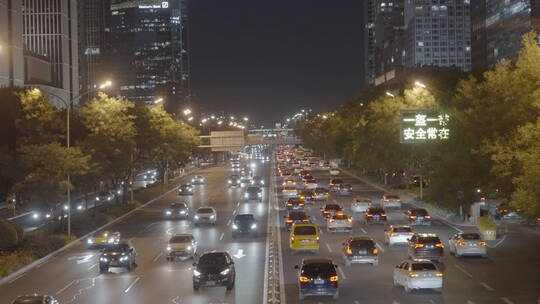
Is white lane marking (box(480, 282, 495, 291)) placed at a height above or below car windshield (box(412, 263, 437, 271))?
below

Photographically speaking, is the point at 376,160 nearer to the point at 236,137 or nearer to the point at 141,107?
the point at 141,107

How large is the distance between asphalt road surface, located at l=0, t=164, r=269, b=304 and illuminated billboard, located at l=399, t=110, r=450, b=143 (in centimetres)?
1111

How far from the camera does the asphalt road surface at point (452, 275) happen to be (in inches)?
1049

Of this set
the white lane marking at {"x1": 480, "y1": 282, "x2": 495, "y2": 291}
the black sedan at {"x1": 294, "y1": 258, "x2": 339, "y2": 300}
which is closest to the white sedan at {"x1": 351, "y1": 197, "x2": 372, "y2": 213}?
the white lane marking at {"x1": 480, "y1": 282, "x2": 495, "y2": 291}

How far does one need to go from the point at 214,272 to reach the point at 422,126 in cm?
2435

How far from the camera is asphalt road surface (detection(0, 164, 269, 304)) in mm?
27766

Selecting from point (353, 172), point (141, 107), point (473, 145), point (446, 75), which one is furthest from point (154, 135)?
point (353, 172)

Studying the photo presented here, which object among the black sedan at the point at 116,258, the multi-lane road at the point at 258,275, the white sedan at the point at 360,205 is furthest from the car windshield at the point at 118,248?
the white sedan at the point at 360,205

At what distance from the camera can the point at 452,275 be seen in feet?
103

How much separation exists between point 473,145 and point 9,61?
59.3 meters

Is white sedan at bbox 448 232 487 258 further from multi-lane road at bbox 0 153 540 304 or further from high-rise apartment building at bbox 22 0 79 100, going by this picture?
high-rise apartment building at bbox 22 0 79 100

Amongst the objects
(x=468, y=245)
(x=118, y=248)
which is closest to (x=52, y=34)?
(x=118, y=248)

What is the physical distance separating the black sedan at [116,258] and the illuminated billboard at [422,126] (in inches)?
825

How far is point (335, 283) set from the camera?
86.2 feet
